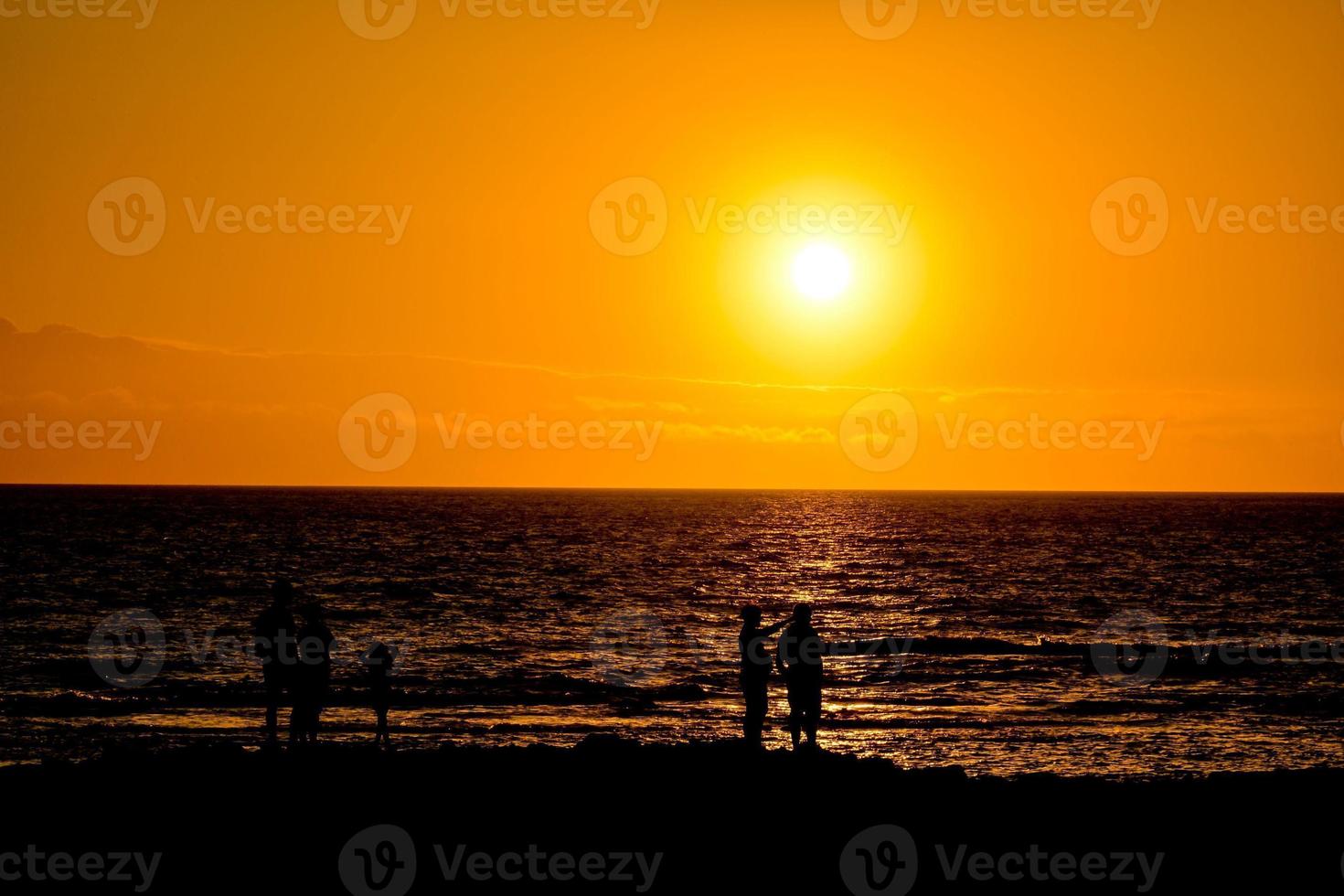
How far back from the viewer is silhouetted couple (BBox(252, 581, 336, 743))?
17.8 metres

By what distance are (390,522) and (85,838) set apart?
135m

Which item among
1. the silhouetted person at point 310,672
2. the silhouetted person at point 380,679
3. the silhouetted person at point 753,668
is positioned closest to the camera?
the silhouetted person at point 310,672

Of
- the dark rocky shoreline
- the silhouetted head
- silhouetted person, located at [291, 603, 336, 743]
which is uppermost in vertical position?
the silhouetted head

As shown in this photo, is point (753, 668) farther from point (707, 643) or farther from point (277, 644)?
point (707, 643)

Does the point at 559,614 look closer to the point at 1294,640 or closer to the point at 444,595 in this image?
the point at 444,595

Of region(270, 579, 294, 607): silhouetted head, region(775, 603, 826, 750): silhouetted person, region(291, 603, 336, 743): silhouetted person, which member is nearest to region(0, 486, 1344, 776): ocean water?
region(775, 603, 826, 750): silhouetted person

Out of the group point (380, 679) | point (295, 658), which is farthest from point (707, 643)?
point (295, 658)

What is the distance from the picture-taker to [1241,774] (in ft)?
71.6

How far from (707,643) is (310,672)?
2826 cm

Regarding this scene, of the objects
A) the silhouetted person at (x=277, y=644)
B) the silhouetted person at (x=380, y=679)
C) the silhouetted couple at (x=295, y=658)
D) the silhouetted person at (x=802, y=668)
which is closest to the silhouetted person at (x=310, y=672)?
the silhouetted couple at (x=295, y=658)

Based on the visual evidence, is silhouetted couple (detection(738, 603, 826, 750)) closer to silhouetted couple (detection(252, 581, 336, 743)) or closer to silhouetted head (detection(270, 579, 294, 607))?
silhouetted couple (detection(252, 581, 336, 743))

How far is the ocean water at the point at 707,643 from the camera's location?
28672 mm

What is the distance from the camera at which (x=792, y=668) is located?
1858 cm

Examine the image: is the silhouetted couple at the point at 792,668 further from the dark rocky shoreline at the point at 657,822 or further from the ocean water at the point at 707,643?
the ocean water at the point at 707,643
